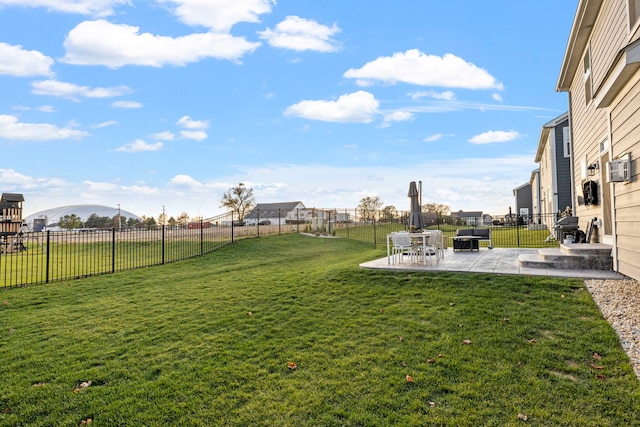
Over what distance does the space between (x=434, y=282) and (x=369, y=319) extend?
2085 mm

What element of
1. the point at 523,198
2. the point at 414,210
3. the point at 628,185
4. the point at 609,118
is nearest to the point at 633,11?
the point at 609,118

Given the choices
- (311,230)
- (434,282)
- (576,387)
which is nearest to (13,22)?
(434,282)

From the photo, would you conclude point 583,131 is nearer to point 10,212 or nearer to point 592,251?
point 592,251

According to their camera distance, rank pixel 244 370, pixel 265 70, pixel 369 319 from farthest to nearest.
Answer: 1. pixel 265 70
2. pixel 369 319
3. pixel 244 370

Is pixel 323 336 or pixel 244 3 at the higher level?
pixel 244 3

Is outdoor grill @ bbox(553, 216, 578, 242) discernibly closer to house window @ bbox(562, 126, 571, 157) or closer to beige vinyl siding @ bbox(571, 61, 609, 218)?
beige vinyl siding @ bbox(571, 61, 609, 218)

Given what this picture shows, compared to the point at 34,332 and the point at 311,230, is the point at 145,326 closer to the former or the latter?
the point at 34,332

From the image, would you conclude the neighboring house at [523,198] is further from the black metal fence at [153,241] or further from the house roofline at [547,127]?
the house roofline at [547,127]

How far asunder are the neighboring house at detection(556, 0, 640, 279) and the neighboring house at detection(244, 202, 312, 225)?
12.7 m

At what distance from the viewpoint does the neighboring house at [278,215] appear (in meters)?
24.9

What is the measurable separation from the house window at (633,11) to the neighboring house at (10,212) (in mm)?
26694

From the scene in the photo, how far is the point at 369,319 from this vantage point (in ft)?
15.7

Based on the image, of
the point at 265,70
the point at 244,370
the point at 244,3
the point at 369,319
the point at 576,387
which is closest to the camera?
the point at 576,387

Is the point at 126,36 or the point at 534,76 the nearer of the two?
the point at 126,36
